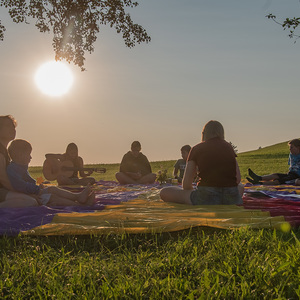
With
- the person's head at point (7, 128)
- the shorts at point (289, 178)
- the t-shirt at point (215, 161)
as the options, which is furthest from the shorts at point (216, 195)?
the shorts at point (289, 178)

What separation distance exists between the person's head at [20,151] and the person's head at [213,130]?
2.74m

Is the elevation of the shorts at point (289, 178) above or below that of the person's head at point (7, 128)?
below

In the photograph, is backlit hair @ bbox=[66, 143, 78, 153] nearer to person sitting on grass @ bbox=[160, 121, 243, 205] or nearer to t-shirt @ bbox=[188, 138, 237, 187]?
person sitting on grass @ bbox=[160, 121, 243, 205]

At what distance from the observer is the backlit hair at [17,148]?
18.7ft

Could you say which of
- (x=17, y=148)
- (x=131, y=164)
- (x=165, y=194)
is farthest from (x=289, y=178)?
(x=17, y=148)

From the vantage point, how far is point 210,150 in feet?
18.3

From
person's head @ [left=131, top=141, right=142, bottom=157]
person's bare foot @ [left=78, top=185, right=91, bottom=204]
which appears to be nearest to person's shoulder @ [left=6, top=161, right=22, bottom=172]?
person's bare foot @ [left=78, top=185, right=91, bottom=204]

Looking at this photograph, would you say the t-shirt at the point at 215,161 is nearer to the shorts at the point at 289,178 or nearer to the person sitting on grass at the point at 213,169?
the person sitting on grass at the point at 213,169

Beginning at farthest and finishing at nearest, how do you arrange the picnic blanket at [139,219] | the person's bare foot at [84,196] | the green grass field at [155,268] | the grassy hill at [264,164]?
the grassy hill at [264,164], the person's bare foot at [84,196], the picnic blanket at [139,219], the green grass field at [155,268]

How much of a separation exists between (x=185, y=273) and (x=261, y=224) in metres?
1.74

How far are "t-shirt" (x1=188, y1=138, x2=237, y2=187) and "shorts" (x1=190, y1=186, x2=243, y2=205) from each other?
0.54 ft

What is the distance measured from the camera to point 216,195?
234 inches

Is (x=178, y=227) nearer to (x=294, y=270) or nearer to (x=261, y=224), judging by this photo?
(x=261, y=224)

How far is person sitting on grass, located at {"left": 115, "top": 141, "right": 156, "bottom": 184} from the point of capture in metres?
11.8
